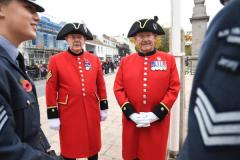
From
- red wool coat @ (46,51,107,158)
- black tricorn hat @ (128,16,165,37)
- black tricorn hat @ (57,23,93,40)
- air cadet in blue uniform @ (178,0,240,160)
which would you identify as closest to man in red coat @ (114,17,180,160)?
Answer: black tricorn hat @ (128,16,165,37)

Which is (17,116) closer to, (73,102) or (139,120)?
(139,120)

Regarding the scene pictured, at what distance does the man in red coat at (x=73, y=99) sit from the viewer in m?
3.21

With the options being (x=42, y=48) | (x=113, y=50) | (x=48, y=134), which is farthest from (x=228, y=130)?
(x=113, y=50)

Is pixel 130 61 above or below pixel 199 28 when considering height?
below

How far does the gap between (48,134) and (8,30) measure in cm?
434

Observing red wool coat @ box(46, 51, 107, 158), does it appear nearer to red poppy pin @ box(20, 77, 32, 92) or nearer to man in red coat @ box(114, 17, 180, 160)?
man in red coat @ box(114, 17, 180, 160)

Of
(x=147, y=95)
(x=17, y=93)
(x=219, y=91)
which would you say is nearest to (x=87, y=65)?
(x=147, y=95)

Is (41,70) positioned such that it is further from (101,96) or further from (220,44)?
(220,44)

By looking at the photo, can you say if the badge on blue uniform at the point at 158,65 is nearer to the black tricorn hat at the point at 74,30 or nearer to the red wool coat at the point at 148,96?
the red wool coat at the point at 148,96

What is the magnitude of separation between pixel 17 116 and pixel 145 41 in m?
1.91

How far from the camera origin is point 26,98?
1456 millimetres

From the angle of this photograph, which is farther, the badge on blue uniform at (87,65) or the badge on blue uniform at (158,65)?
the badge on blue uniform at (87,65)

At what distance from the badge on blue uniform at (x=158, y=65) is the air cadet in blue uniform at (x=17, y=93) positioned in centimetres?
157

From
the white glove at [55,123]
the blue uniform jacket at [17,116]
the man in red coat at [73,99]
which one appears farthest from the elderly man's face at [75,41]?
the blue uniform jacket at [17,116]
